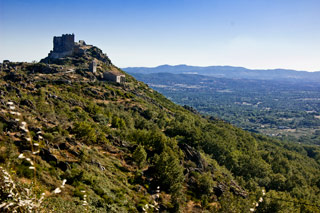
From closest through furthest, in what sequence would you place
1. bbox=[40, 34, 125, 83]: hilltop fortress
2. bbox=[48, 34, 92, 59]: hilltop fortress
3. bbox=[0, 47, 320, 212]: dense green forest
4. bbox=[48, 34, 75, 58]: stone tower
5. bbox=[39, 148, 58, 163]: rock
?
bbox=[0, 47, 320, 212]: dense green forest < bbox=[39, 148, 58, 163]: rock < bbox=[40, 34, 125, 83]: hilltop fortress < bbox=[48, 34, 75, 58]: stone tower < bbox=[48, 34, 92, 59]: hilltop fortress

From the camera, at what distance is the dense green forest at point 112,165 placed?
1279cm

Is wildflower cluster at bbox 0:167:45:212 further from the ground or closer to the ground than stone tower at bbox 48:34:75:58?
closer to the ground

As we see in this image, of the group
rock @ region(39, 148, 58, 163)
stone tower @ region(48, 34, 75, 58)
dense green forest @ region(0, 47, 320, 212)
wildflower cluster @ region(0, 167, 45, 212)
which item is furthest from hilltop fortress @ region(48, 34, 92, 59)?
wildflower cluster @ region(0, 167, 45, 212)

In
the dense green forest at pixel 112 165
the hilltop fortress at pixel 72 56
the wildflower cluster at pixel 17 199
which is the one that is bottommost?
the dense green forest at pixel 112 165

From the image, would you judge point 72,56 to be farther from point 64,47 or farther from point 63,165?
point 63,165

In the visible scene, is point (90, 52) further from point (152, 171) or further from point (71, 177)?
point (71, 177)

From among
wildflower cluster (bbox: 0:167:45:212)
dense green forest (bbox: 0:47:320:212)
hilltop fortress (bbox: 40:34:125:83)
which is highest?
hilltop fortress (bbox: 40:34:125:83)

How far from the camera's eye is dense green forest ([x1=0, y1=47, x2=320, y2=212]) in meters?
12.8

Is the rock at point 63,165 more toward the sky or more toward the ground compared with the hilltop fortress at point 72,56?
more toward the ground

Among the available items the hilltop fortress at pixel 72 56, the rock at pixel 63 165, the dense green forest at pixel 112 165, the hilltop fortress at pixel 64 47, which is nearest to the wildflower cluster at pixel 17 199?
the dense green forest at pixel 112 165

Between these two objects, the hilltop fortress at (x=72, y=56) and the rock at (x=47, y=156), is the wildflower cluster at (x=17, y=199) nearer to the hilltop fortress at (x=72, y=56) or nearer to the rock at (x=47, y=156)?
the rock at (x=47, y=156)

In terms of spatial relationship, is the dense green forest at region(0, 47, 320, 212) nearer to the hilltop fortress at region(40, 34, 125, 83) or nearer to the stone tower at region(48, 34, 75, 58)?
the hilltop fortress at region(40, 34, 125, 83)

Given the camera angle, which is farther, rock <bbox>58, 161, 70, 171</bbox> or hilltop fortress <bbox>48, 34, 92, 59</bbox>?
hilltop fortress <bbox>48, 34, 92, 59</bbox>

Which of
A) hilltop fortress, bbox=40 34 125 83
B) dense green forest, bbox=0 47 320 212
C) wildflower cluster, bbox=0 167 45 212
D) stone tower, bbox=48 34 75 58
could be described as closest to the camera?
wildflower cluster, bbox=0 167 45 212
